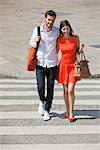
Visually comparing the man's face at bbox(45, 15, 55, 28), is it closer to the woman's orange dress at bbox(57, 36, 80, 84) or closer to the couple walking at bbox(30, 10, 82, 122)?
the couple walking at bbox(30, 10, 82, 122)

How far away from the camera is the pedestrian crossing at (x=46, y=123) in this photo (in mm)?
6316

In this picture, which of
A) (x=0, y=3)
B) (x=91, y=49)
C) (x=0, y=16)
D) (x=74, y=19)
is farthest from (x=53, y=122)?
(x=0, y=3)

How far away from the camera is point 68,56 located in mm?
7348

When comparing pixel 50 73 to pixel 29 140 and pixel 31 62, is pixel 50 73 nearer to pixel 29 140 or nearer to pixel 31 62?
pixel 31 62

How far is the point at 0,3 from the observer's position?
1040 inches

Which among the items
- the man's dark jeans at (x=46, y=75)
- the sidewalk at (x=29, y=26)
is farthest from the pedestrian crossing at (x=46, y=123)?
the sidewalk at (x=29, y=26)

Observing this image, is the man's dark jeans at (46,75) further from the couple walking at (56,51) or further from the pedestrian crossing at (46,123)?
the pedestrian crossing at (46,123)

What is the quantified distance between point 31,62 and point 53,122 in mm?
915

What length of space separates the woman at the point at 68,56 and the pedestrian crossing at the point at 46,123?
1.27 feet

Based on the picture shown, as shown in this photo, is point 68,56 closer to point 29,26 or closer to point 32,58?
point 32,58

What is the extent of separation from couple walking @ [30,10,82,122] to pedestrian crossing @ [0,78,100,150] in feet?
0.98

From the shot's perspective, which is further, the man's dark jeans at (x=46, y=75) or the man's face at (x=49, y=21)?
the man's dark jeans at (x=46, y=75)

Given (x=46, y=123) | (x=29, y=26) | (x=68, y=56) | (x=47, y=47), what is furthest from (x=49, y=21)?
(x=29, y=26)

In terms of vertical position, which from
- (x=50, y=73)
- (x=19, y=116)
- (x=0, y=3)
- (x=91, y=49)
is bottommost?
(x=0, y=3)
